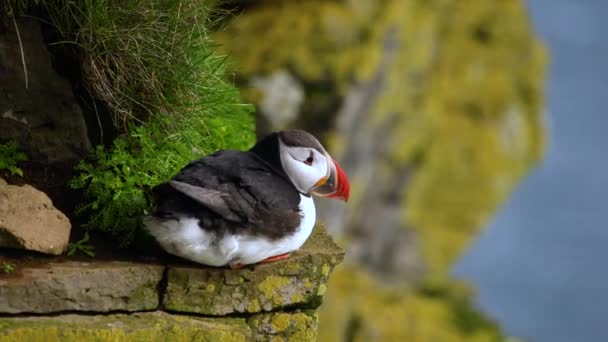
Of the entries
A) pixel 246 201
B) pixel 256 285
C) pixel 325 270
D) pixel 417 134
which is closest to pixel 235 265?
pixel 256 285

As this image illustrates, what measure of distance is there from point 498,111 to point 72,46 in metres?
7.74

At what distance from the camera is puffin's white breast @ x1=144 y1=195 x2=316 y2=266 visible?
242cm

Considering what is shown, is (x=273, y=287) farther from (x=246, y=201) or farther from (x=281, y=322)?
(x=246, y=201)

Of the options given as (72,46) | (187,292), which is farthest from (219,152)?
(72,46)

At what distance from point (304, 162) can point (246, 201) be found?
0.81 feet

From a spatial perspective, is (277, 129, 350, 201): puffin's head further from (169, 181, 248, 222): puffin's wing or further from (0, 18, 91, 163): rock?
(0, 18, 91, 163): rock

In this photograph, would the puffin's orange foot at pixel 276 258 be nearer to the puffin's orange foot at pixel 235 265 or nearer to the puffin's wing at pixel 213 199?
the puffin's orange foot at pixel 235 265

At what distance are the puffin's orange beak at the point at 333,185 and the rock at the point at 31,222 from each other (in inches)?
29.0

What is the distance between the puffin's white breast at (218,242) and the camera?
2.42m

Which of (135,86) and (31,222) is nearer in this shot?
(31,222)

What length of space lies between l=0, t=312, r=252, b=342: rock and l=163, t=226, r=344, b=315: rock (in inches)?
1.9

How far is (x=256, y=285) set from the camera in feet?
8.83

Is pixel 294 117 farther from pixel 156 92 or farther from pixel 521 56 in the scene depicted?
pixel 521 56

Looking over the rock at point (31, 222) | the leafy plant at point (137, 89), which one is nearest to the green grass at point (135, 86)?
the leafy plant at point (137, 89)
